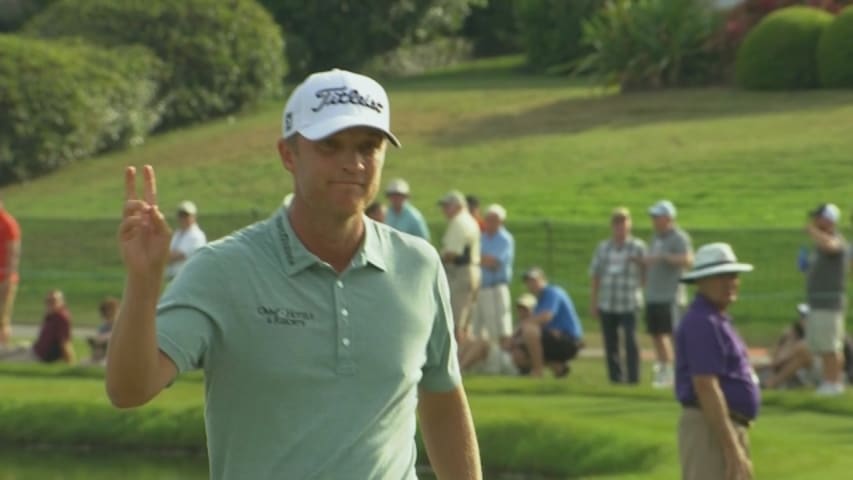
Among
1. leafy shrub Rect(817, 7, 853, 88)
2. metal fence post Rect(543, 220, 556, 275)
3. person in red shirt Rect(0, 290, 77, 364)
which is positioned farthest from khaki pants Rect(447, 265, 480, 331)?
leafy shrub Rect(817, 7, 853, 88)

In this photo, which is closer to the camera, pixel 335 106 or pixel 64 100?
pixel 335 106

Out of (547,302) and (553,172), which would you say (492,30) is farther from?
(547,302)

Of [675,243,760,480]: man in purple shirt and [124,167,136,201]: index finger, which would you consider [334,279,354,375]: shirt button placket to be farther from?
[675,243,760,480]: man in purple shirt

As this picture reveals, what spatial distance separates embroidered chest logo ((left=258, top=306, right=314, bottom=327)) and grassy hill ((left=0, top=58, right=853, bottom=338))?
60.5ft

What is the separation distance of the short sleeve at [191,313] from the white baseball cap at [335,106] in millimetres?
327

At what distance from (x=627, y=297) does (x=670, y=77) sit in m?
23.3

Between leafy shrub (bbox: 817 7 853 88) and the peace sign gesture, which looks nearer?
the peace sign gesture

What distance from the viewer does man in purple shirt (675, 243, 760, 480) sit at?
30.0ft

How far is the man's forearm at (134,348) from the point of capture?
4.23m

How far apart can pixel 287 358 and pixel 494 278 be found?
15247mm

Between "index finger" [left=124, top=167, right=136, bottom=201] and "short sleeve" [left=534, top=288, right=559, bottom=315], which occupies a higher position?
"index finger" [left=124, top=167, right=136, bottom=201]

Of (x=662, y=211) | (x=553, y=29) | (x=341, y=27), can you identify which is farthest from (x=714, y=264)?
(x=341, y=27)

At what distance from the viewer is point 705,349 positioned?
9.16 meters

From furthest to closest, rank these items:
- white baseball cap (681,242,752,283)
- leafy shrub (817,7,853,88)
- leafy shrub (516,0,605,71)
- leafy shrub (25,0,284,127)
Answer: leafy shrub (516,0,605,71) < leafy shrub (25,0,284,127) < leafy shrub (817,7,853,88) < white baseball cap (681,242,752,283)
